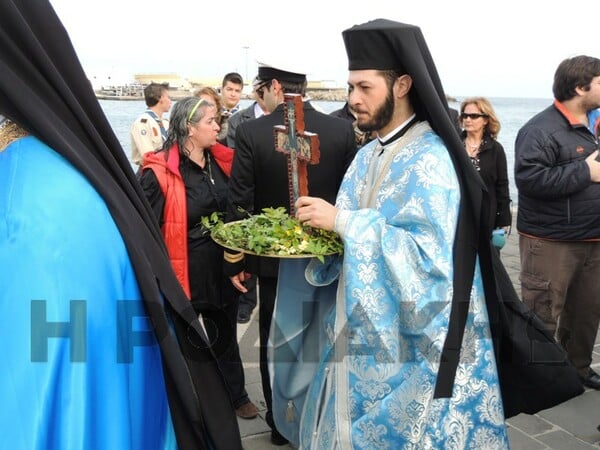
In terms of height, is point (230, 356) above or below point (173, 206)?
below

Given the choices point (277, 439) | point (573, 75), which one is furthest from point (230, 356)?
point (573, 75)

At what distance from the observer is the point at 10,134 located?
126 centimetres

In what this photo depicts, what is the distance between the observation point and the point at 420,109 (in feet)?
8.62

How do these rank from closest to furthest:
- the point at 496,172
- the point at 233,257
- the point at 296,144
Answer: the point at 296,144, the point at 233,257, the point at 496,172

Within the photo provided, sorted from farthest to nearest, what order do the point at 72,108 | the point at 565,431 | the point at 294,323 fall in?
the point at 565,431 < the point at 294,323 < the point at 72,108

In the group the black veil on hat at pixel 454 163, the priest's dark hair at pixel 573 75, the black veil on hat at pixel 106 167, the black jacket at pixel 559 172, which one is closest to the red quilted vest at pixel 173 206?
the black veil on hat at pixel 454 163

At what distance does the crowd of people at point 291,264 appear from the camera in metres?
1.19

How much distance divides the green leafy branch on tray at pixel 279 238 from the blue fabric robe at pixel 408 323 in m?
0.13

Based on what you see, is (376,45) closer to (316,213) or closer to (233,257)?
(316,213)

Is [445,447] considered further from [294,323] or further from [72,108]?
[72,108]

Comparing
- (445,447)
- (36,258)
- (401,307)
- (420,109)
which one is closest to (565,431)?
(445,447)

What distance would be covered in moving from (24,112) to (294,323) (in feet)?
6.78

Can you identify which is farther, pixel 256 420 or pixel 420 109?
pixel 256 420

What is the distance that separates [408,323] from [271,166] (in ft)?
→ 5.34
